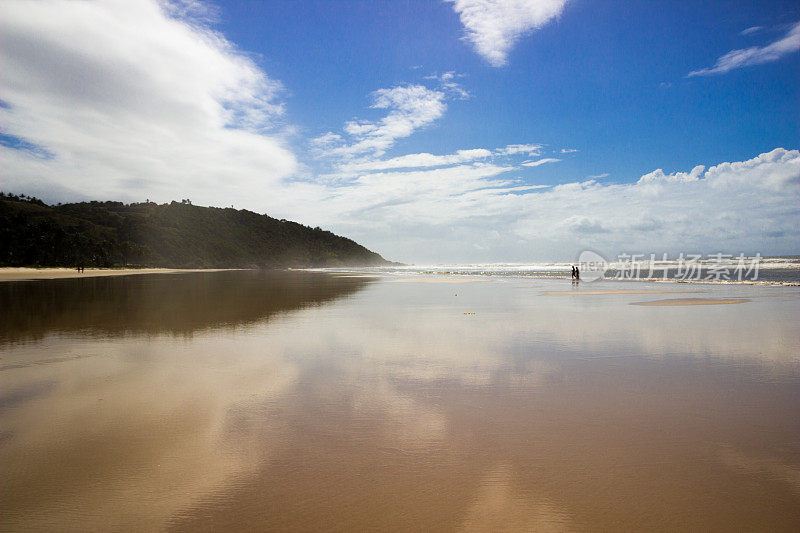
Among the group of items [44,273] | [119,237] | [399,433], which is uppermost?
[119,237]

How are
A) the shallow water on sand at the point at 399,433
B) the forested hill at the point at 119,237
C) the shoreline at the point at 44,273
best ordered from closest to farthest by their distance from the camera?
the shallow water on sand at the point at 399,433
the shoreline at the point at 44,273
the forested hill at the point at 119,237

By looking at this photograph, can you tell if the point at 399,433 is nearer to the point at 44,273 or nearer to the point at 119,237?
the point at 44,273

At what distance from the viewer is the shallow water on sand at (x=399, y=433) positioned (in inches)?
154

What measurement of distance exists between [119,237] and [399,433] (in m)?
157

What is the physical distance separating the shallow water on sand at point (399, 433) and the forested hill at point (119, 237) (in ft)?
296

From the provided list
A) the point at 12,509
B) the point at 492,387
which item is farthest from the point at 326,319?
the point at 12,509

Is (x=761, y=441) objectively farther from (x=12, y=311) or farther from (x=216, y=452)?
(x=12, y=311)

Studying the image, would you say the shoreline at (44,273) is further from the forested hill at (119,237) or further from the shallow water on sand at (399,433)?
the shallow water on sand at (399,433)

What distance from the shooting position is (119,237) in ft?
443

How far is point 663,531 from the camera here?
11.9 ft

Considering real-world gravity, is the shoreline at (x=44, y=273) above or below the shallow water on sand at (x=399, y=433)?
above

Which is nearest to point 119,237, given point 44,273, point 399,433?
point 44,273

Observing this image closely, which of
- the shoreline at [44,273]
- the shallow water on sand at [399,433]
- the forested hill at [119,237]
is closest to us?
the shallow water on sand at [399,433]

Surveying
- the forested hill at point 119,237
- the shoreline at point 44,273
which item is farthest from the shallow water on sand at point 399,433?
the forested hill at point 119,237
